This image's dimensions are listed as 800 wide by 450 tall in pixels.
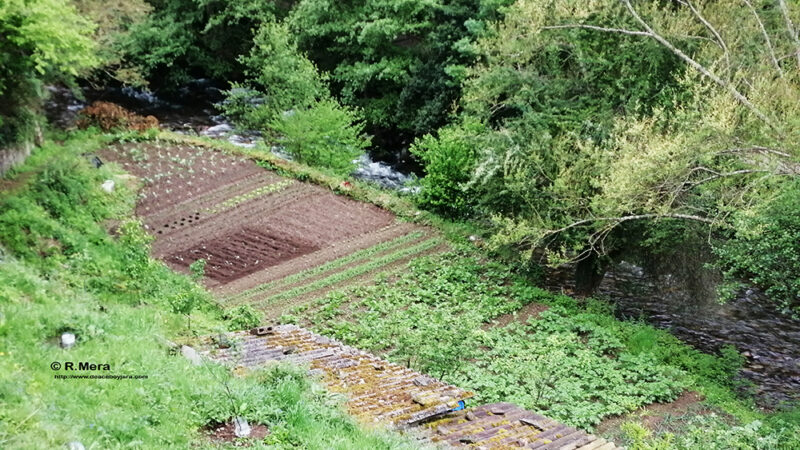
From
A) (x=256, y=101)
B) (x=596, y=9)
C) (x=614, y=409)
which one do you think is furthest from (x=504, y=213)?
(x=256, y=101)

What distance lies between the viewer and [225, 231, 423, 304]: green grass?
49.1ft

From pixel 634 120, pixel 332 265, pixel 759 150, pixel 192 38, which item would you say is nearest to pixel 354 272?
pixel 332 265

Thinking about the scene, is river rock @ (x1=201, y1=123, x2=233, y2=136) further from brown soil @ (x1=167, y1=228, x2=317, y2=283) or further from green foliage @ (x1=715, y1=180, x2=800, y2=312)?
green foliage @ (x1=715, y1=180, x2=800, y2=312)

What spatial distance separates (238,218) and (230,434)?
1255 cm

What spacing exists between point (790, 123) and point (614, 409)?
5267mm

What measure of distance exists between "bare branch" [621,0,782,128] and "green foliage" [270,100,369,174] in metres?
11.0

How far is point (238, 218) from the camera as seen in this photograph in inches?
726

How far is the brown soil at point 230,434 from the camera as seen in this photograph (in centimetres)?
618

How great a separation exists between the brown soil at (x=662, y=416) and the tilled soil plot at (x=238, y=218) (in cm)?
798

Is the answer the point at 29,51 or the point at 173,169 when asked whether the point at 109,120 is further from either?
the point at 29,51

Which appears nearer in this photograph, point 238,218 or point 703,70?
point 703,70

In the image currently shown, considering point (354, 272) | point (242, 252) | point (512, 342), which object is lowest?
point (242, 252)

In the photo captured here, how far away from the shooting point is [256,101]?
31.4 meters

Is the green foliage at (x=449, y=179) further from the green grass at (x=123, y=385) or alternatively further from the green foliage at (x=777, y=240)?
the green grass at (x=123, y=385)
